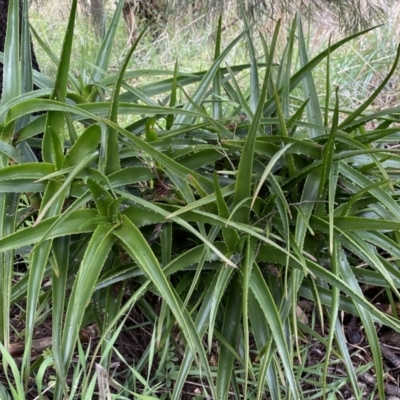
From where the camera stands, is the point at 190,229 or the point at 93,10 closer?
the point at 190,229

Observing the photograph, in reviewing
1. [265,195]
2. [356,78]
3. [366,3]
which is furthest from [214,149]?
[356,78]

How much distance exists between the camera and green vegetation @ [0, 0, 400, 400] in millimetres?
619

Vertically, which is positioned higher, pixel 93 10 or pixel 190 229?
pixel 93 10

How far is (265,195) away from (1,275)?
1.50ft

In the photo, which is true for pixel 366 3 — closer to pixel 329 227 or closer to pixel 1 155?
pixel 329 227

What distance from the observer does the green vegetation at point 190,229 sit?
619 millimetres

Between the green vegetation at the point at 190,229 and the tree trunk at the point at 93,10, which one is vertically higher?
the tree trunk at the point at 93,10

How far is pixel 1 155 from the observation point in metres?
0.68

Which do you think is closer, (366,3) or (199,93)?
(199,93)

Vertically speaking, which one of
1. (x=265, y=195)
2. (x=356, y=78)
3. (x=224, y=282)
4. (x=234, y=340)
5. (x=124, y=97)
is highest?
(x=356, y=78)

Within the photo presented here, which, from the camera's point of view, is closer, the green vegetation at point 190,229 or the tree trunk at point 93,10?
the green vegetation at point 190,229

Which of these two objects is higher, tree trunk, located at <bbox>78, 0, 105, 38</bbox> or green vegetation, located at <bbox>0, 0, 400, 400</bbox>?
tree trunk, located at <bbox>78, 0, 105, 38</bbox>

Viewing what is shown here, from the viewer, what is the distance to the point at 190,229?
594mm

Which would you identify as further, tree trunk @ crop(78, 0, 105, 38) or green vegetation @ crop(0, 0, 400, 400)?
tree trunk @ crop(78, 0, 105, 38)
